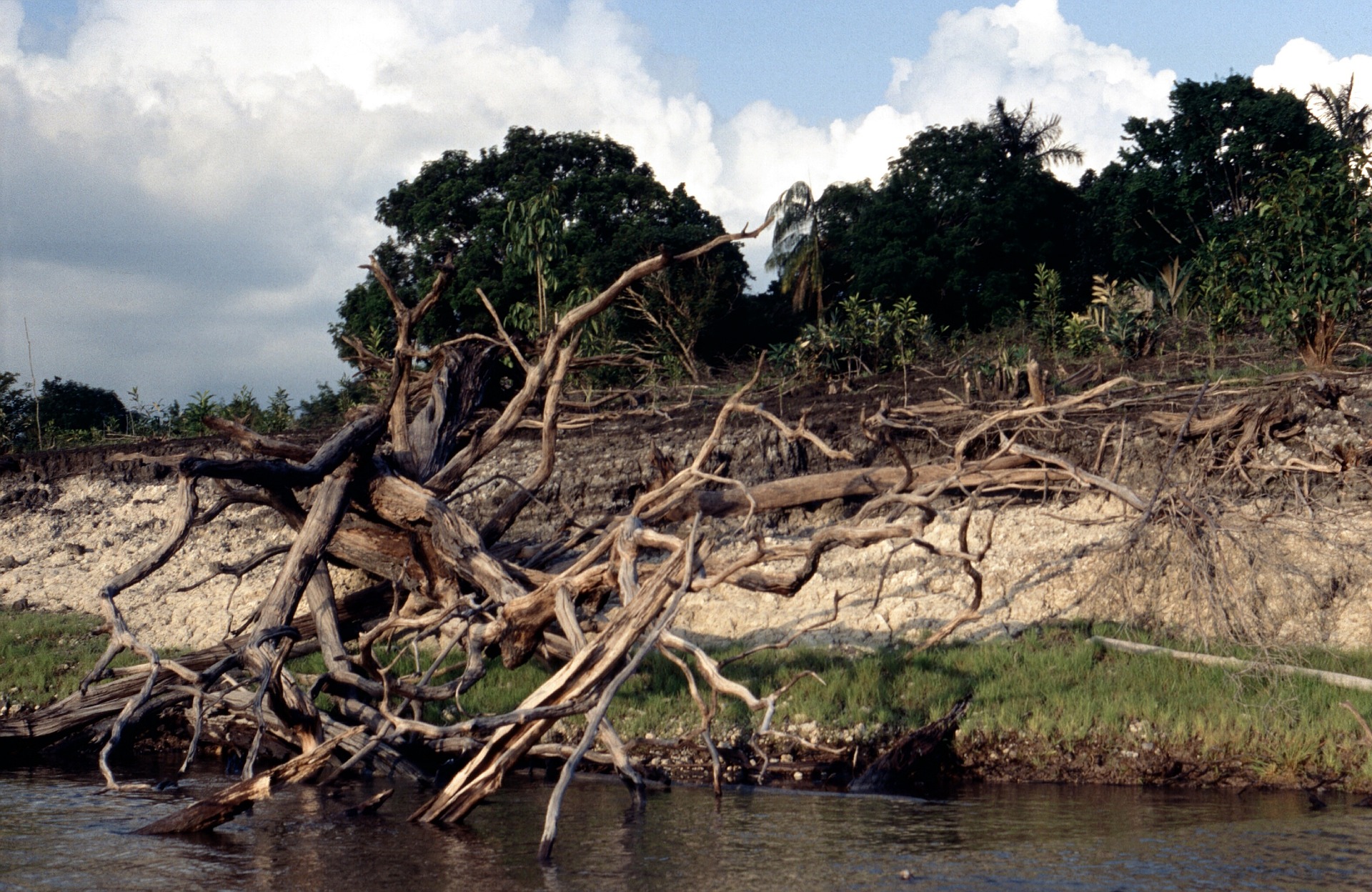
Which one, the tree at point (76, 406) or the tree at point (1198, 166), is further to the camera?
the tree at point (1198, 166)

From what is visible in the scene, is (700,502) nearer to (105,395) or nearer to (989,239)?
(105,395)

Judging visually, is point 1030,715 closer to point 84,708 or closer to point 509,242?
point 84,708

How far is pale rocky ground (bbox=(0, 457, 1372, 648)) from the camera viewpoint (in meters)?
9.73

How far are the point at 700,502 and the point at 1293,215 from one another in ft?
23.6

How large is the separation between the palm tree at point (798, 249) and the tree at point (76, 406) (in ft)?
53.1

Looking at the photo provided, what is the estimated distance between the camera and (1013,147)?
34.6m

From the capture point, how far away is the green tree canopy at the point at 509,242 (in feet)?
88.0

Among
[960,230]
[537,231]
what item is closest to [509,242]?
[537,231]

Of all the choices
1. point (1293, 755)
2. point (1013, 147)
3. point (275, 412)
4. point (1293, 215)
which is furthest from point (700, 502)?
point (1013, 147)

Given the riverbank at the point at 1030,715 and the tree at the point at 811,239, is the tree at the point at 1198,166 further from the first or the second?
the riverbank at the point at 1030,715

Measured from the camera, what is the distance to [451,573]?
973 centimetres

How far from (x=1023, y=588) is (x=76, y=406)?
67.4 ft

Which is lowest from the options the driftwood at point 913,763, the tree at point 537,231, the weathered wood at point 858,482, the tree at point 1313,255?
the driftwood at point 913,763

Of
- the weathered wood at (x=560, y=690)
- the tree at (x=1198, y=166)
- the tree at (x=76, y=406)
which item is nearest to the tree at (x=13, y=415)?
the tree at (x=76, y=406)
